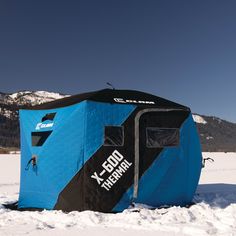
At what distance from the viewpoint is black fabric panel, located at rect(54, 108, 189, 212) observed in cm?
730

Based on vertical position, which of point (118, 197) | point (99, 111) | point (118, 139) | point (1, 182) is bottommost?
point (1, 182)

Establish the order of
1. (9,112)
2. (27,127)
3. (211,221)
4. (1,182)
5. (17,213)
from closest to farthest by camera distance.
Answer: (211,221)
(17,213)
(27,127)
(1,182)
(9,112)

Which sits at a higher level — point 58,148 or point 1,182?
point 58,148

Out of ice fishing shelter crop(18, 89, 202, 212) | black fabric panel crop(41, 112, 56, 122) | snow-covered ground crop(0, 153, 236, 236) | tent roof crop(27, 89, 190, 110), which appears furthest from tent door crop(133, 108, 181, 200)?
black fabric panel crop(41, 112, 56, 122)

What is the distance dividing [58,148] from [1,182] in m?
7.20

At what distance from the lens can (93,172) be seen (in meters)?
7.32

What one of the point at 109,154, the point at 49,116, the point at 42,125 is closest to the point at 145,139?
the point at 109,154

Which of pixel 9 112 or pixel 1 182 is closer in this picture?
pixel 1 182

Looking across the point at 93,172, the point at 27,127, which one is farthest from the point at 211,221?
the point at 27,127

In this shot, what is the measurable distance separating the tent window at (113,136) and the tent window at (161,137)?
63 cm

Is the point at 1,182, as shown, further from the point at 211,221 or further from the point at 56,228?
the point at 211,221

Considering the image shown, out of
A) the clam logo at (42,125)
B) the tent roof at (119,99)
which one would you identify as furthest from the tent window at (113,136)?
the clam logo at (42,125)

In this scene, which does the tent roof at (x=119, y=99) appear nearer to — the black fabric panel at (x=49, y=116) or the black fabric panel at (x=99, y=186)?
the black fabric panel at (x=49, y=116)

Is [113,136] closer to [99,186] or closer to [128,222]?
[99,186]
